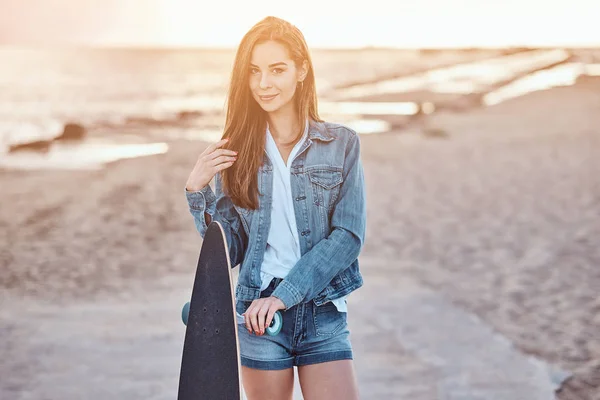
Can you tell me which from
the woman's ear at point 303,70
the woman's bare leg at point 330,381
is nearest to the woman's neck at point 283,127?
the woman's ear at point 303,70

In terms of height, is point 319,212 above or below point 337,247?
above

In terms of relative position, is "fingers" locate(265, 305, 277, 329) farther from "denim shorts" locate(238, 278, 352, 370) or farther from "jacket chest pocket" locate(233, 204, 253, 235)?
"jacket chest pocket" locate(233, 204, 253, 235)

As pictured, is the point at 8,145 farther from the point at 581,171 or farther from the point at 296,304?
the point at 296,304

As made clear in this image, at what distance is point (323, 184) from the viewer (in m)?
2.57

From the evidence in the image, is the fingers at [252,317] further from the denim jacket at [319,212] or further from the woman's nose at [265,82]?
the woman's nose at [265,82]

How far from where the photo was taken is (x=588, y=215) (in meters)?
9.23

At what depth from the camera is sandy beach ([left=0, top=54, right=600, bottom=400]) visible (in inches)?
230

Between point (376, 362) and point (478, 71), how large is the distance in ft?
108

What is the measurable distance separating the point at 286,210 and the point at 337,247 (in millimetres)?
203

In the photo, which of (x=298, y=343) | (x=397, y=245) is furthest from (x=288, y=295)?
(x=397, y=245)

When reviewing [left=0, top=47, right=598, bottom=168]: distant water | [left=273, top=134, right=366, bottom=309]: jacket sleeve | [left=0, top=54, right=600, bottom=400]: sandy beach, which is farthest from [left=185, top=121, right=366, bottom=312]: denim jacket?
[left=0, top=47, right=598, bottom=168]: distant water

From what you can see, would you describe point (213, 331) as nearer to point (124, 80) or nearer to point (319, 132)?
point (319, 132)

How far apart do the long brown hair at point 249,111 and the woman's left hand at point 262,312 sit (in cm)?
31

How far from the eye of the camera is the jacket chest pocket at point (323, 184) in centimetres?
257
